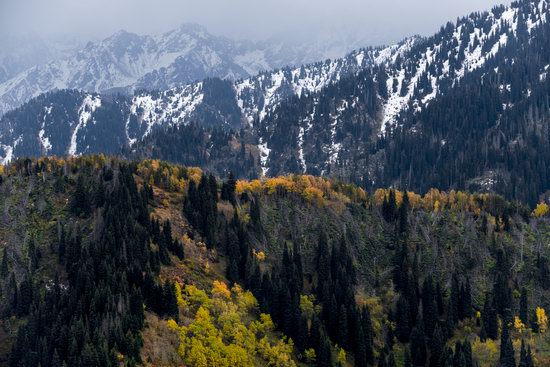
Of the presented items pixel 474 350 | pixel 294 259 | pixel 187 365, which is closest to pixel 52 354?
pixel 187 365

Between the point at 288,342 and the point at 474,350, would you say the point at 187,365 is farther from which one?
the point at 474,350

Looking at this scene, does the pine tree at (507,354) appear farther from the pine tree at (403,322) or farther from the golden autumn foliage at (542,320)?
the pine tree at (403,322)

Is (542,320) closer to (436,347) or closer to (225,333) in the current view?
(436,347)

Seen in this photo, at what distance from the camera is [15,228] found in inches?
7146

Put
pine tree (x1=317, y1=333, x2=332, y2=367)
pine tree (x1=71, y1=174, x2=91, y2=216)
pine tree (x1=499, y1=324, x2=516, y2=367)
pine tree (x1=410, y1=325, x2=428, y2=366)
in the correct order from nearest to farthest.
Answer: pine tree (x1=317, y1=333, x2=332, y2=367), pine tree (x1=499, y1=324, x2=516, y2=367), pine tree (x1=410, y1=325, x2=428, y2=366), pine tree (x1=71, y1=174, x2=91, y2=216)

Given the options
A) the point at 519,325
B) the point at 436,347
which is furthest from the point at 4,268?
the point at 519,325

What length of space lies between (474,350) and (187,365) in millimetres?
79237

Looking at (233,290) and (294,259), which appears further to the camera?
(294,259)

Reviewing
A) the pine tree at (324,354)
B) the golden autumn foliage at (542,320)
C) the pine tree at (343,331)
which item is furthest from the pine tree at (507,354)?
the pine tree at (324,354)

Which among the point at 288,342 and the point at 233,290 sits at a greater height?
the point at 233,290

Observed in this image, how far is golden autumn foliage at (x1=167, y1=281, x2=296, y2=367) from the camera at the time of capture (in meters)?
A: 143

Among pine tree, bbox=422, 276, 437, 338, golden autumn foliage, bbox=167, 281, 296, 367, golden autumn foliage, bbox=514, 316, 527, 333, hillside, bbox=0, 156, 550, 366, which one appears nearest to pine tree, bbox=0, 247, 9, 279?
hillside, bbox=0, 156, 550, 366

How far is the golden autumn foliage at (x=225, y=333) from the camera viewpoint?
468 ft

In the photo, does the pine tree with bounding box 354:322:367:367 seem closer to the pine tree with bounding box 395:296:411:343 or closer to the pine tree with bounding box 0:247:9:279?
the pine tree with bounding box 395:296:411:343
